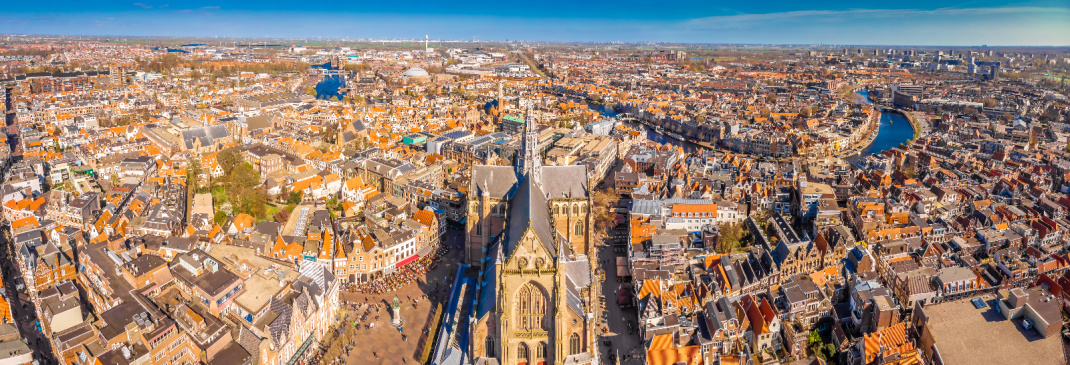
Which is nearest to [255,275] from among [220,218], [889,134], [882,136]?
[220,218]

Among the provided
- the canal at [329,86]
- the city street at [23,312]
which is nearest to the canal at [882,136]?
the canal at [329,86]

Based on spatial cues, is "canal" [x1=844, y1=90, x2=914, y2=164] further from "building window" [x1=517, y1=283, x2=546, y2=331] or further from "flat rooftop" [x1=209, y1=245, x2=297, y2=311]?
"flat rooftop" [x1=209, y1=245, x2=297, y2=311]

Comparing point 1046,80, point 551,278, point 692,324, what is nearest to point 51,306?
point 551,278

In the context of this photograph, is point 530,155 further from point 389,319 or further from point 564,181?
point 389,319

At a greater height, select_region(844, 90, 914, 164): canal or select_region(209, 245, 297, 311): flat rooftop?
select_region(844, 90, 914, 164): canal

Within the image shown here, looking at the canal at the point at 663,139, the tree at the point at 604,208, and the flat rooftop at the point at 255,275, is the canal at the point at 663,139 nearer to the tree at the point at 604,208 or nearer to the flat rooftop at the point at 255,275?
the tree at the point at 604,208

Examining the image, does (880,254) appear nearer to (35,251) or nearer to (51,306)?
(51,306)

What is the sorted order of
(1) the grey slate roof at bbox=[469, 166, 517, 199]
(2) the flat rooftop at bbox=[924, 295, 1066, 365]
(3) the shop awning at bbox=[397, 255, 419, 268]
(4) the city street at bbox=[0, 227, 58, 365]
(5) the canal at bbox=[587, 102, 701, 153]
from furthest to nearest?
1. (5) the canal at bbox=[587, 102, 701, 153]
2. (3) the shop awning at bbox=[397, 255, 419, 268]
3. (1) the grey slate roof at bbox=[469, 166, 517, 199]
4. (4) the city street at bbox=[0, 227, 58, 365]
5. (2) the flat rooftop at bbox=[924, 295, 1066, 365]

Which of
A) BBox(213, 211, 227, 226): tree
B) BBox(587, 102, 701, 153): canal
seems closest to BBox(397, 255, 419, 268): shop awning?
BBox(213, 211, 227, 226): tree
